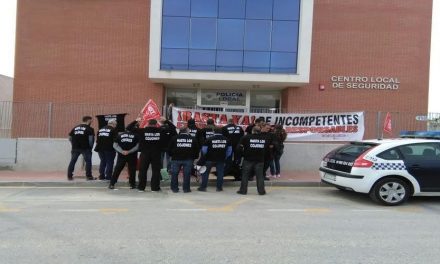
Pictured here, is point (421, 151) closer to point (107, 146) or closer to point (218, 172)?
point (218, 172)

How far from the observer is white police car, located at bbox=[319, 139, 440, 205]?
911cm

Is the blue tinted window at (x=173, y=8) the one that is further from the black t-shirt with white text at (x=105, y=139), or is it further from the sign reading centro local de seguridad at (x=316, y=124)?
the black t-shirt with white text at (x=105, y=139)

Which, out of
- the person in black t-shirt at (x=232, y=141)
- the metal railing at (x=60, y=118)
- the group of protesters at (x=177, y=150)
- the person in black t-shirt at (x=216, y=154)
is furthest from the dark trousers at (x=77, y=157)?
the person in black t-shirt at (x=232, y=141)

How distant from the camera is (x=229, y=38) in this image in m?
19.2

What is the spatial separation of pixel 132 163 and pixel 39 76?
35.5ft

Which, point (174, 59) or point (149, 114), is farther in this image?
point (174, 59)

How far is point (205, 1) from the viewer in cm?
1912

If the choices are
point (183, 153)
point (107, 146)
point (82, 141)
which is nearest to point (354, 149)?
point (183, 153)

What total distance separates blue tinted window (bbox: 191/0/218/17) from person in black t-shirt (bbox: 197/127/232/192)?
988cm

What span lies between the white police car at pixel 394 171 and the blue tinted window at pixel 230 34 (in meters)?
10.9

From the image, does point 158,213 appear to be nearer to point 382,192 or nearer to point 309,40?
point 382,192

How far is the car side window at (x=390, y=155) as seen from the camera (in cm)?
921

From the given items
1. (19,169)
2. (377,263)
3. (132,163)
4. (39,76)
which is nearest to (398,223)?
(377,263)

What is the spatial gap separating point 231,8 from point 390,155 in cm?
1199
